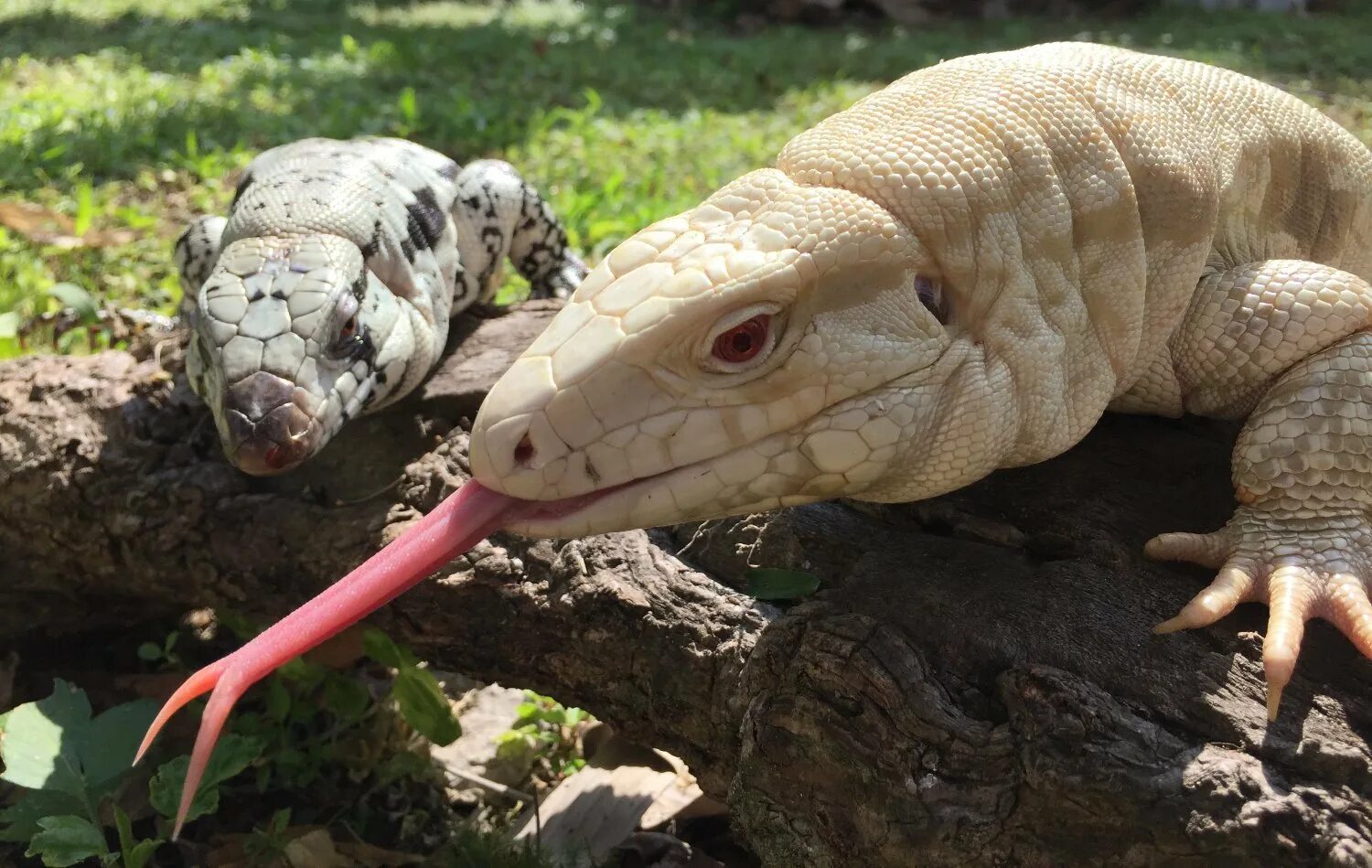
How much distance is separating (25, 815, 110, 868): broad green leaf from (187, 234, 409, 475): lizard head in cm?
107

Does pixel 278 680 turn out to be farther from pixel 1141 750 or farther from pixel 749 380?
pixel 1141 750

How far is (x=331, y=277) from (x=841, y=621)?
7.35 feet

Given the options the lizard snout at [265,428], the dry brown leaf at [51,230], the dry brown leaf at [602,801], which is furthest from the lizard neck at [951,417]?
the dry brown leaf at [51,230]

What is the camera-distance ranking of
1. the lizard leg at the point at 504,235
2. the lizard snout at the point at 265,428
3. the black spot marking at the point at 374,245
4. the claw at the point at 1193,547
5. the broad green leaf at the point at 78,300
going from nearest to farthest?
the claw at the point at 1193,547
the lizard snout at the point at 265,428
the black spot marking at the point at 374,245
the lizard leg at the point at 504,235
the broad green leaf at the point at 78,300

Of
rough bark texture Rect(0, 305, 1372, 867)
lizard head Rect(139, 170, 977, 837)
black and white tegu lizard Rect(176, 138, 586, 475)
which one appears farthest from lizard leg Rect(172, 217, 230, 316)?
lizard head Rect(139, 170, 977, 837)

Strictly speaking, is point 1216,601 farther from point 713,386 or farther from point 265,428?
point 265,428

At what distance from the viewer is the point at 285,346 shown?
3479mm

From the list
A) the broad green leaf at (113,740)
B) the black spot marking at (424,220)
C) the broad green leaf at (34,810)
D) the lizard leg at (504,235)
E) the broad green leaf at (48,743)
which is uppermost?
the black spot marking at (424,220)

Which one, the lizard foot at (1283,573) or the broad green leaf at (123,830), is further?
the broad green leaf at (123,830)

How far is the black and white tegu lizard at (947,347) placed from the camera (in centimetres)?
220

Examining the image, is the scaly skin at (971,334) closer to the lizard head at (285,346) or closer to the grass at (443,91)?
the lizard head at (285,346)

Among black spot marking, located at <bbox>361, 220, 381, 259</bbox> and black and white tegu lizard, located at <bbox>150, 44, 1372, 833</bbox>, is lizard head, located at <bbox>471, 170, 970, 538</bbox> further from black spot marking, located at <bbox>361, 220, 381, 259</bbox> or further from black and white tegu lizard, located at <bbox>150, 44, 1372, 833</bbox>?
Result: black spot marking, located at <bbox>361, 220, 381, 259</bbox>

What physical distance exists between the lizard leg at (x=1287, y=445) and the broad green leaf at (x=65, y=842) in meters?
2.70

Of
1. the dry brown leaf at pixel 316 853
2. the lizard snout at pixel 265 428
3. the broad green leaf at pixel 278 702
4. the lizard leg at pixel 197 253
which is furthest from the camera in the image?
the lizard leg at pixel 197 253
